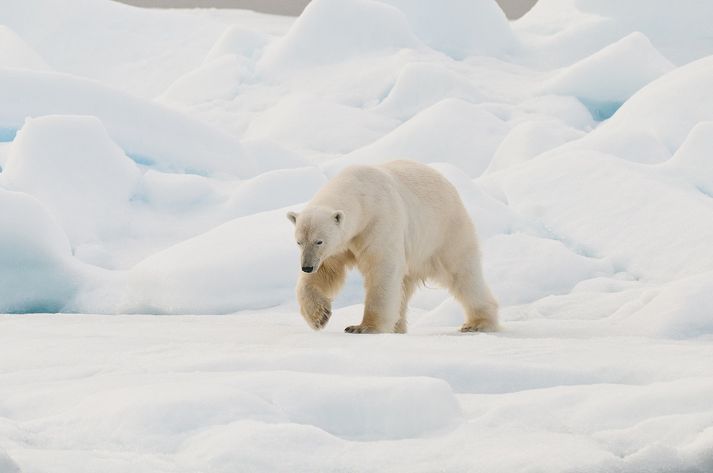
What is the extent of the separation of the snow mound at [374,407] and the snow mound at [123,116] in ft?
23.5

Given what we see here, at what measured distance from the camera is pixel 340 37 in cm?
1548

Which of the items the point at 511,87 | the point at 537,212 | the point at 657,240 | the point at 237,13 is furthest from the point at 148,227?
the point at 237,13

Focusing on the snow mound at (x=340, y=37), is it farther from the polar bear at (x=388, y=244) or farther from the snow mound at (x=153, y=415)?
the snow mound at (x=153, y=415)

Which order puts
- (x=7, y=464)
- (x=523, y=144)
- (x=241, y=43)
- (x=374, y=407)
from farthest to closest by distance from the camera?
(x=241, y=43), (x=523, y=144), (x=374, y=407), (x=7, y=464)

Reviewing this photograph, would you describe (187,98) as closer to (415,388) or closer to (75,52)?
(75,52)

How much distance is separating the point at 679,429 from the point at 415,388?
62 centimetres

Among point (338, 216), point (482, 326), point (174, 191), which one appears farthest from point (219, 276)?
point (174, 191)

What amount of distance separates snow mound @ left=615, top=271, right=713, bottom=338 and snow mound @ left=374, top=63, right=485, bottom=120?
31.8 feet

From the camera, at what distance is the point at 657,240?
6.84 m

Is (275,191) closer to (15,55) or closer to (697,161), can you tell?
(697,161)

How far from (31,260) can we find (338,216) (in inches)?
122

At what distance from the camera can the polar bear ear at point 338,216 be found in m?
3.98

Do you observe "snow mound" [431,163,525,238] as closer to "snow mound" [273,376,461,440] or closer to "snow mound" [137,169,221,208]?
"snow mound" [137,169,221,208]

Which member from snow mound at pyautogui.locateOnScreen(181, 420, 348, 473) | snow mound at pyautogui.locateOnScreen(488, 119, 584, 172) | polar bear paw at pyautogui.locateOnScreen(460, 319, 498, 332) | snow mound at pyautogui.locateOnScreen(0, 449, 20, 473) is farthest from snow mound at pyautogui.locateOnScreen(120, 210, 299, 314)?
snow mound at pyautogui.locateOnScreen(488, 119, 584, 172)
